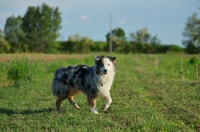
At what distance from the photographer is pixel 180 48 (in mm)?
69688

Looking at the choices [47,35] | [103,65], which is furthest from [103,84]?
[47,35]

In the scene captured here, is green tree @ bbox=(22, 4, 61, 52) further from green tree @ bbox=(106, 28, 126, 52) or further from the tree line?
green tree @ bbox=(106, 28, 126, 52)

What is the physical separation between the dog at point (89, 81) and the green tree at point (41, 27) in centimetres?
5239

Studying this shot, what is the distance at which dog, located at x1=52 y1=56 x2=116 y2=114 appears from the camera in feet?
27.9

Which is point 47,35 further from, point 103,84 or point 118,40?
point 103,84

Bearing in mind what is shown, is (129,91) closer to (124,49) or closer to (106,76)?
(106,76)

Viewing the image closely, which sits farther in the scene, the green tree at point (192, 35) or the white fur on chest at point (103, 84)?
the green tree at point (192, 35)

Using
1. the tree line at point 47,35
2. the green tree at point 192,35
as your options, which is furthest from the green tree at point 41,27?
the green tree at point 192,35

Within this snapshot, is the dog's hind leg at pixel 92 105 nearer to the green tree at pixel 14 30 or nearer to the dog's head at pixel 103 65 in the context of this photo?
the dog's head at pixel 103 65

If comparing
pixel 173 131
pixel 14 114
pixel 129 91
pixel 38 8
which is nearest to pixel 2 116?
pixel 14 114

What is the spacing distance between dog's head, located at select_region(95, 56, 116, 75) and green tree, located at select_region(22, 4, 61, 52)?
175 feet

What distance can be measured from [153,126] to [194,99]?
183 inches

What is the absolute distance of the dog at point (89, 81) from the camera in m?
8.50

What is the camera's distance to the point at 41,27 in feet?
201
